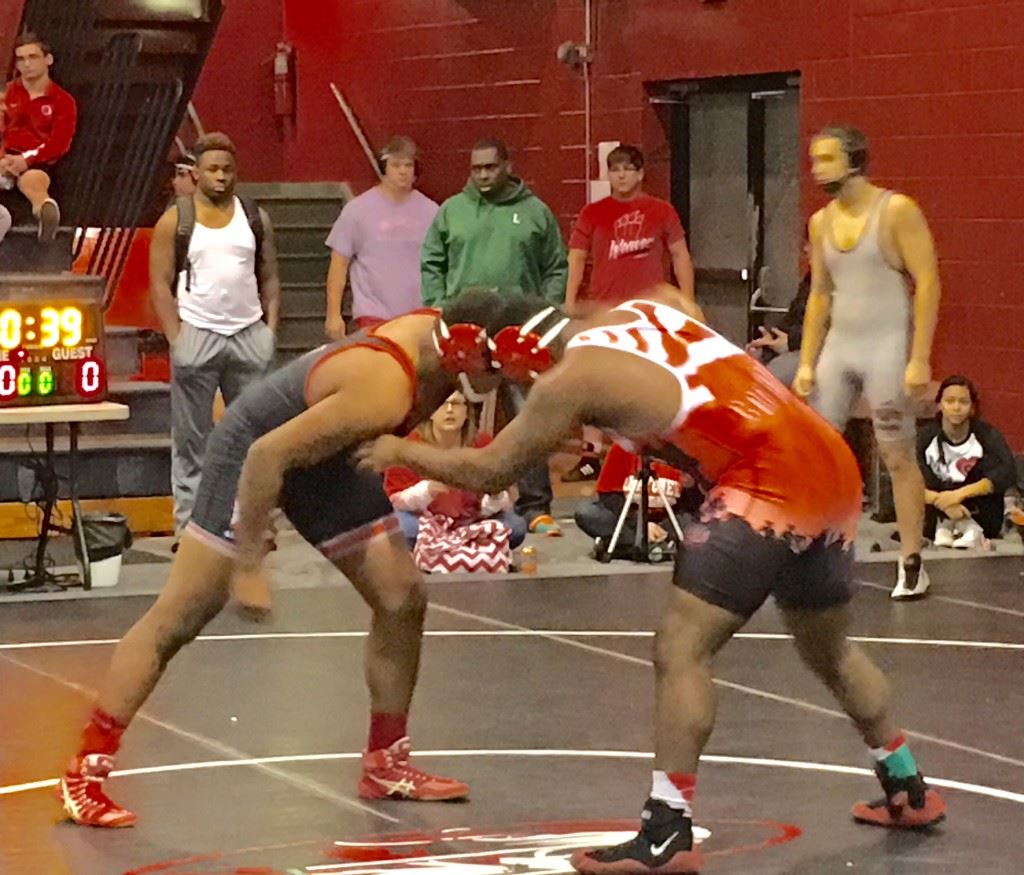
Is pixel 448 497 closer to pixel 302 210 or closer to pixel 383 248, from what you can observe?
pixel 383 248

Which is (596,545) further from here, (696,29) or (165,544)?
(696,29)

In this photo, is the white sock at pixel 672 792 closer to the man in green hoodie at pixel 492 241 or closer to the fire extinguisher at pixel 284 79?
the man in green hoodie at pixel 492 241

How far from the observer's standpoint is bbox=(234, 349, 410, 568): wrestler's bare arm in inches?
233

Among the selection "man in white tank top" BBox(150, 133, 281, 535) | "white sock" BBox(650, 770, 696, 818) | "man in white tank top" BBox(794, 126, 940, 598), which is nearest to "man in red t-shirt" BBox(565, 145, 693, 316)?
"man in white tank top" BBox(150, 133, 281, 535)

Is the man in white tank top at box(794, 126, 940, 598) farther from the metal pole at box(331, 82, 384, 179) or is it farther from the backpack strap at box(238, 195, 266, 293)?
the metal pole at box(331, 82, 384, 179)

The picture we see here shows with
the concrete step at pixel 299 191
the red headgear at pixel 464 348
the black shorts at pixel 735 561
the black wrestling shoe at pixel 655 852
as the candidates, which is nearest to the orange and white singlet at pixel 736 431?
the black shorts at pixel 735 561

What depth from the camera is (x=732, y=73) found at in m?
14.8

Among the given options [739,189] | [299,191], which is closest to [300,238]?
[299,191]

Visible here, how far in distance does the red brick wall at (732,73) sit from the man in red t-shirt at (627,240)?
1701mm

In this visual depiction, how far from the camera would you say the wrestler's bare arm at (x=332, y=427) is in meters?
5.93

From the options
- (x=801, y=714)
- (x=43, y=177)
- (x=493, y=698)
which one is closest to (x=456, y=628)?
(x=493, y=698)

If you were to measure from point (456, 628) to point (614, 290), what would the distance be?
3.67 metres

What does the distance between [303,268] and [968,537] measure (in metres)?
7.37

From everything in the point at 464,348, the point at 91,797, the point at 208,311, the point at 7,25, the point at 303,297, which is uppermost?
the point at 7,25
